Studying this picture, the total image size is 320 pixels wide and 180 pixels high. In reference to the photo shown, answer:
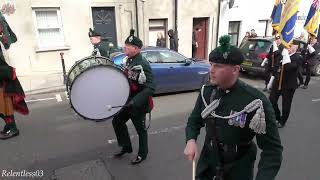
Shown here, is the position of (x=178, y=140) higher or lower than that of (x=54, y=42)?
lower

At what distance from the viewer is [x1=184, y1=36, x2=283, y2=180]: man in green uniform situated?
222 centimetres

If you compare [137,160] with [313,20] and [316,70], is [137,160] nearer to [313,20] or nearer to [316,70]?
[313,20]

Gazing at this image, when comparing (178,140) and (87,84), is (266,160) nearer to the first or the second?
(87,84)

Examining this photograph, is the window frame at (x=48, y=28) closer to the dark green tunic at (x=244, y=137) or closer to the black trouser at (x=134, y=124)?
the black trouser at (x=134, y=124)

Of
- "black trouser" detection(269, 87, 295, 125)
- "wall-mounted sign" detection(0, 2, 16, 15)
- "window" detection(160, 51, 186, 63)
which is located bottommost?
"black trouser" detection(269, 87, 295, 125)

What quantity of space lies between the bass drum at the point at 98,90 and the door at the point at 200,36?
11.3 metres

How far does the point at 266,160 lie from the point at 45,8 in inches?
454

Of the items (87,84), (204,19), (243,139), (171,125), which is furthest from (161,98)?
(204,19)

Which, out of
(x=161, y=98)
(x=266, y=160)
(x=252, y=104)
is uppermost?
(x=252, y=104)

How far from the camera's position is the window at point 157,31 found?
1402 cm

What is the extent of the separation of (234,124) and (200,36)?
44.8 feet

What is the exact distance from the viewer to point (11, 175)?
457cm

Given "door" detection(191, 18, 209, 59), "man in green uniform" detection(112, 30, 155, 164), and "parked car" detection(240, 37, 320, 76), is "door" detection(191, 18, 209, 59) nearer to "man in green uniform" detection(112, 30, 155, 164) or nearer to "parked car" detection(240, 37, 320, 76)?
"parked car" detection(240, 37, 320, 76)

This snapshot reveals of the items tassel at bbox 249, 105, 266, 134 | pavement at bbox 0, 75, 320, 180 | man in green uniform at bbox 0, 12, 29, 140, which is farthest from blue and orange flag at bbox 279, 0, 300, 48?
man in green uniform at bbox 0, 12, 29, 140
